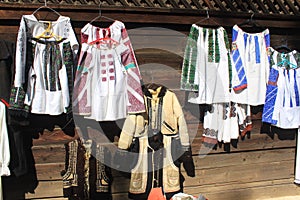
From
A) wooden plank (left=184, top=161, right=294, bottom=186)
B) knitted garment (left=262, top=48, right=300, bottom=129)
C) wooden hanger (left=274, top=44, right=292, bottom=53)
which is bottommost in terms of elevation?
wooden plank (left=184, top=161, right=294, bottom=186)

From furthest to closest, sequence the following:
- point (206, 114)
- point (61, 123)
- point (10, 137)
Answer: point (206, 114) < point (61, 123) < point (10, 137)

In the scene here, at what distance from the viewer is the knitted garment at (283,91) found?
325 cm

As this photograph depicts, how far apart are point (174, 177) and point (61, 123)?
1.03 meters

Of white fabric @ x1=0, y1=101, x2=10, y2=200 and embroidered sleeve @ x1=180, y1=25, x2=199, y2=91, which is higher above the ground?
embroidered sleeve @ x1=180, y1=25, x2=199, y2=91

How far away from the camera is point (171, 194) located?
3.07 metres

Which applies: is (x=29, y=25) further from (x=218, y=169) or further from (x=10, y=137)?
(x=218, y=169)

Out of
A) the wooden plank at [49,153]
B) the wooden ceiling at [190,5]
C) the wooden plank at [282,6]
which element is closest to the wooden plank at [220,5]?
the wooden ceiling at [190,5]

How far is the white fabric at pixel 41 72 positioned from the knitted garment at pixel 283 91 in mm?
1748

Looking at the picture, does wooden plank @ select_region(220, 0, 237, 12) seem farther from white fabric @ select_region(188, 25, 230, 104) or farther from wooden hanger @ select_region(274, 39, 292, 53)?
wooden hanger @ select_region(274, 39, 292, 53)

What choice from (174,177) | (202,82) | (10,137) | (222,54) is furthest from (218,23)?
(10,137)

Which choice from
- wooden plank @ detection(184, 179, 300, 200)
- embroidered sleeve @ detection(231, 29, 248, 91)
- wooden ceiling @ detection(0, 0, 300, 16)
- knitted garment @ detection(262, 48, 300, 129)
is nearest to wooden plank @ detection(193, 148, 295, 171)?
wooden plank @ detection(184, 179, 300, 200)

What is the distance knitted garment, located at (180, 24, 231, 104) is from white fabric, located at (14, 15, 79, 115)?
0.95 metres

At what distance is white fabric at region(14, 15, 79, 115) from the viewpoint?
2.68 m

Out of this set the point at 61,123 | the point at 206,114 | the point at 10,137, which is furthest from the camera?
the point at 206,114
